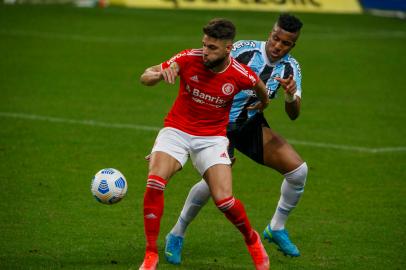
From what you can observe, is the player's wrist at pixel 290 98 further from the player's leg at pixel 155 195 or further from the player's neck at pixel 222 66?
the player's leg at pixel 155 195

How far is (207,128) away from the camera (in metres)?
9.08

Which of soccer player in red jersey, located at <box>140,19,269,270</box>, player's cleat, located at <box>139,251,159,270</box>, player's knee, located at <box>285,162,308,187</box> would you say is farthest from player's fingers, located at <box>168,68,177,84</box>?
player's knee, located at <box>285,162,308,187</box>

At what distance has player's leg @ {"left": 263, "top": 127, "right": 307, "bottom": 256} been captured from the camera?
32.4 feet

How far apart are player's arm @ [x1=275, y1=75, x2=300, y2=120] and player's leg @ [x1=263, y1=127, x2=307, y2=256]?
0.46 meters

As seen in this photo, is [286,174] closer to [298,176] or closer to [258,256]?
[298,176]

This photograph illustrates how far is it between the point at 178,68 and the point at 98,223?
2.67 meters

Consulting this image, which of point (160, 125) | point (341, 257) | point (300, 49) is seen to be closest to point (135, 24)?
point (300, 49)

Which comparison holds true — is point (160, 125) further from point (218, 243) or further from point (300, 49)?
point (300, 49)

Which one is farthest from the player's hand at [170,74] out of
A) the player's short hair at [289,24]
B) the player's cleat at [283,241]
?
→ the player's cleat at [283,241]

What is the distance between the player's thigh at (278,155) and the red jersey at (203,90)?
0.95 meters

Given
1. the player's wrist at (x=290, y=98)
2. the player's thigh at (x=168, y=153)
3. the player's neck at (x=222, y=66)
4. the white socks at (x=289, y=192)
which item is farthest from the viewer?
the white socks at (x=289, y=192)

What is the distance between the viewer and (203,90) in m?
8.94

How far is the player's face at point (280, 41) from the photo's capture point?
9.59 meters

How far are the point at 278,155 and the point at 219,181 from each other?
1235 mm
